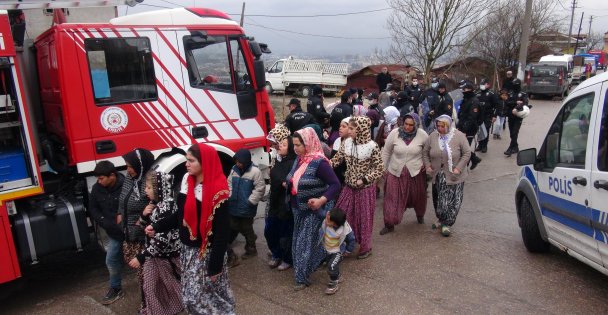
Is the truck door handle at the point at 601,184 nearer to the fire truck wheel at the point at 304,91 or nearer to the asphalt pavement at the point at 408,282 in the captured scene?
the asphalt pavement at the point at 408,282

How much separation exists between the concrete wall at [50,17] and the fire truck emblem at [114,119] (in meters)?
1.37

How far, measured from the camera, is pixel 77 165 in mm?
4457

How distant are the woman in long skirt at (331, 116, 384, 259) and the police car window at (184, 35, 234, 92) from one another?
154 cm

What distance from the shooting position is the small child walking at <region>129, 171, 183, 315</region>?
338 centimetres

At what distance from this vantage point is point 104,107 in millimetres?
4574

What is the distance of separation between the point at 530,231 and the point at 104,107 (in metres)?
4.49

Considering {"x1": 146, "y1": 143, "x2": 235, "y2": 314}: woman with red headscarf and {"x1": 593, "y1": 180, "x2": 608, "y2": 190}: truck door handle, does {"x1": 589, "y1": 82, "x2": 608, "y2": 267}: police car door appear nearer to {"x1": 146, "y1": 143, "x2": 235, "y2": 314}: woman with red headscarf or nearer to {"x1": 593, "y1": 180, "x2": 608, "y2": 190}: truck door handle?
{"x1": 593, "y1": 180, "x2": 608, "y2": 190}: truck door handle

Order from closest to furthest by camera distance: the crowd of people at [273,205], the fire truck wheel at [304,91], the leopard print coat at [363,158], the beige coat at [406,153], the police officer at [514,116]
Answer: the crowd of people at [273,205] < the leopard print coat at [363,158] < the beige coat at [406,153] < the police officer at [514,116] < the fire truck wheel at [304,91]

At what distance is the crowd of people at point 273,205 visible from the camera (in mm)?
3246

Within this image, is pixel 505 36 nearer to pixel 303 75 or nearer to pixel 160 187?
pixel 303 75

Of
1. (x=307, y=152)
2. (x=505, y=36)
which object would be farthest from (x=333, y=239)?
(x=505, y=36)

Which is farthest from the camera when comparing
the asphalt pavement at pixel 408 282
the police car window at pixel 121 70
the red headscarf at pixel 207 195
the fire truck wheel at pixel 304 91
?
the fire truck wheel at pixel 304 91

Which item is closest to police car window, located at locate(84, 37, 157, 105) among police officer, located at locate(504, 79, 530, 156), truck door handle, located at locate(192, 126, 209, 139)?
truck door handle, located at locate(192, 126, 209, 139)

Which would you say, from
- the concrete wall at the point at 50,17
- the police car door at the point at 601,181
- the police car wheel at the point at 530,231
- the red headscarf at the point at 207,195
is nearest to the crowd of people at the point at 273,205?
the red headscarf at the point at 207,195
